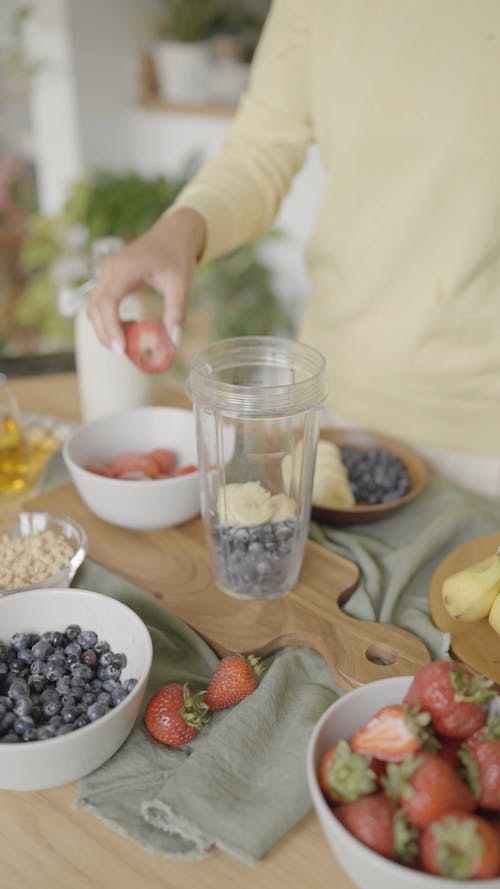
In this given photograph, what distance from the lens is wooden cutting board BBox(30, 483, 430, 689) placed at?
0.90 m

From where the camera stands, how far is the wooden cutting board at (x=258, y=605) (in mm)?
905

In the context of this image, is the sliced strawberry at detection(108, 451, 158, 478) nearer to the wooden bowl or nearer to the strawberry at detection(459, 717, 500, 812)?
the wooden bowl

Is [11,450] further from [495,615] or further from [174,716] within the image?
[495,615]

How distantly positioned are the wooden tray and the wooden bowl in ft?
0.41

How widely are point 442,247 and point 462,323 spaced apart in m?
0.12

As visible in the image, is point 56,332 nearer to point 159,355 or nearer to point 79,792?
point 159,355

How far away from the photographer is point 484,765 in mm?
658

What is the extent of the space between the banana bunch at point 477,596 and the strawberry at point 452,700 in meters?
0.22

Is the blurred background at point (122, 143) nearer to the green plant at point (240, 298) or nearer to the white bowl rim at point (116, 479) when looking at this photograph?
the green plant at point (240, 298)

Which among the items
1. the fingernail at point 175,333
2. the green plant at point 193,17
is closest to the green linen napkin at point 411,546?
the fingernail at point 175,333

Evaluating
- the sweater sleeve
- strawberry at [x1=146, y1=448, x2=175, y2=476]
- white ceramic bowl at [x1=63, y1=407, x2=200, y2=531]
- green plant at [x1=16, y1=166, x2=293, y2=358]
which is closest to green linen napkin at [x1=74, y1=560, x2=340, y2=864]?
white ceramic bowl at [x1=63, y1=407, x2=200, y2=531]

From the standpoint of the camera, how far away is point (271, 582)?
1.00m

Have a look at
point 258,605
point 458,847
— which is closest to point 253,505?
point 258,605

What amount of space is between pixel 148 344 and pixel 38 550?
0.33 meters
